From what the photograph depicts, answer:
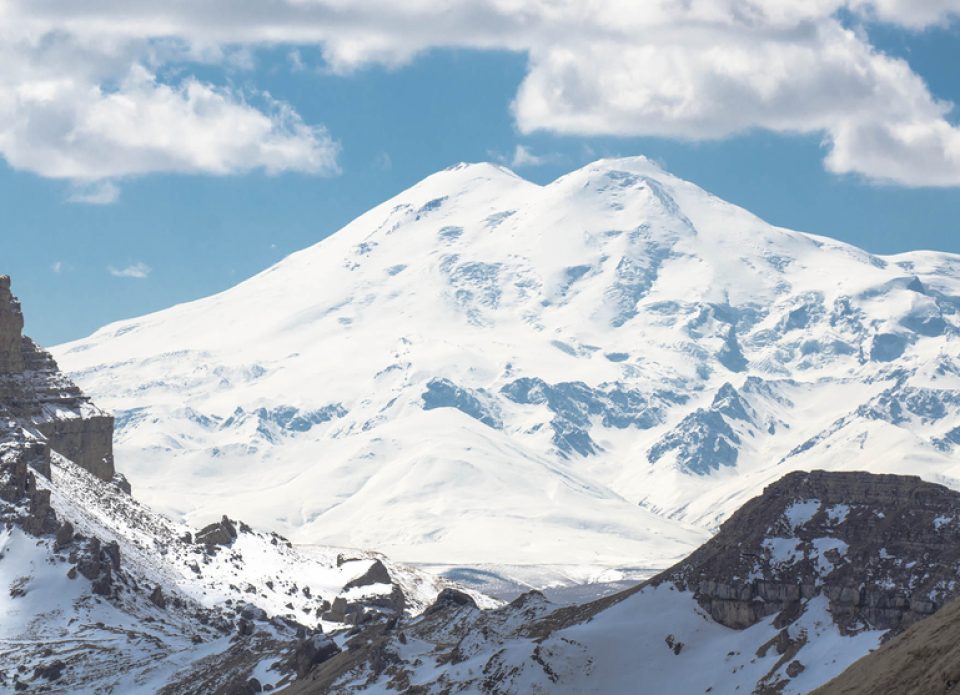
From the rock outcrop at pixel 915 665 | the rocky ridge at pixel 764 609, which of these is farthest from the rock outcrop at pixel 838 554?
the rock outcrop at pixel 915 665

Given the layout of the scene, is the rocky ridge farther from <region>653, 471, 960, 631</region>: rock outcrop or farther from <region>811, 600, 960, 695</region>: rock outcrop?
<region>811, 600, 960, 695</region>: rock outcrop

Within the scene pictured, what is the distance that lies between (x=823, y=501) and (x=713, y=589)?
13853mm

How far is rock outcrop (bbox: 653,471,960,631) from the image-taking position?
167 meters

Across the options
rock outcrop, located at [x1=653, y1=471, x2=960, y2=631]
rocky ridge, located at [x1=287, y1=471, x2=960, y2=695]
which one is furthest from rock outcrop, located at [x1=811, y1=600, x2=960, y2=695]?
rock outcrop, located at [x1=653, y1=471, x2=960, y2=631]

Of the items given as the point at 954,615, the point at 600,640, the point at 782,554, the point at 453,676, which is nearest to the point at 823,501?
the point at 782,554

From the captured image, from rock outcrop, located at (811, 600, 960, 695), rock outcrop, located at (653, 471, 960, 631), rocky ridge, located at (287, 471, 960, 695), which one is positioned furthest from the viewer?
rock outcrop, located at (653, 471, 960, 631)

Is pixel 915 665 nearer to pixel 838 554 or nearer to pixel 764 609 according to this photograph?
pixel 764 609

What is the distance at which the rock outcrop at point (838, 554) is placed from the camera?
167 metres

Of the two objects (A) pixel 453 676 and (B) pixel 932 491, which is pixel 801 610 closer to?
(B) pixel 932 491

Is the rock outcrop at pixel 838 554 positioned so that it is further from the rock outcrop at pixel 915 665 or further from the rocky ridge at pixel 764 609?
the rock outcrop at pixel 915 665

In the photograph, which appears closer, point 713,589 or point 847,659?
point 847,659

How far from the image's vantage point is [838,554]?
176 metres

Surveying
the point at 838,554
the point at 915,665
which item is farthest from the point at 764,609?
the point at 915,665

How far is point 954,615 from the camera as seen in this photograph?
123 m
